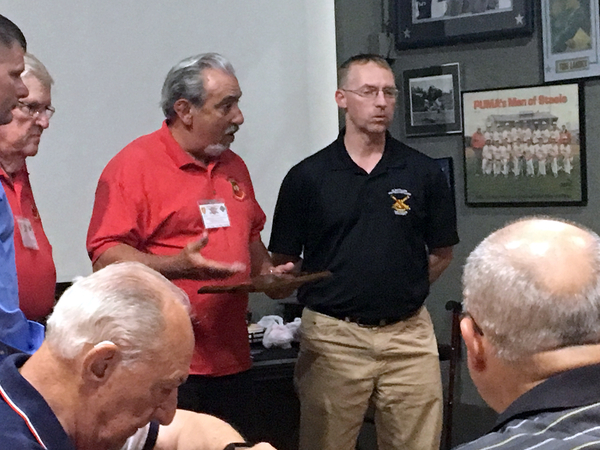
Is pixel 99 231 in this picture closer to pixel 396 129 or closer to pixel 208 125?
pixel 208 125

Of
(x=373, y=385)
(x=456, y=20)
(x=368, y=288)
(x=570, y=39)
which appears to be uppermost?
(x=456, y=20)

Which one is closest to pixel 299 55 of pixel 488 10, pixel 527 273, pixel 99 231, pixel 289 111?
pixel 289 111

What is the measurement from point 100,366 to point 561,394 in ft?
2.27

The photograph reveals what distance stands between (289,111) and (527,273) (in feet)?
10.3

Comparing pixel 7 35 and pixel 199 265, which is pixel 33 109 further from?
pixel 199 265

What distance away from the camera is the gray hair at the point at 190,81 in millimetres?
2516

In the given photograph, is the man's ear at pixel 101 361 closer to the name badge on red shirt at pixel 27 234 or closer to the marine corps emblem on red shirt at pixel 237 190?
the name badge on red shirt at pixel 27 234

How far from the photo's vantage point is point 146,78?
3721mm

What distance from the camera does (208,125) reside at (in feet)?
8.25

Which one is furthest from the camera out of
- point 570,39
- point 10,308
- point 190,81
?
point 570,39

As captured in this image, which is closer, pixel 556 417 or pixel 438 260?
pixel 556 417

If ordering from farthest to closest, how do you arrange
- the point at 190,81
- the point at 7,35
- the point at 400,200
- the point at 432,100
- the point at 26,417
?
the point at 432,100, the point at 400,200, the point at 190,81, the point at 7,35, the point at 26,417

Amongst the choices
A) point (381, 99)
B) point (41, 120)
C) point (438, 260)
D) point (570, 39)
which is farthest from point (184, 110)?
point (570, 39)

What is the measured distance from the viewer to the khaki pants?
2758 mm
